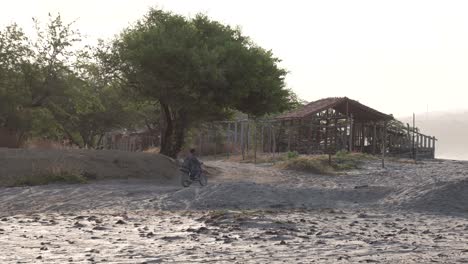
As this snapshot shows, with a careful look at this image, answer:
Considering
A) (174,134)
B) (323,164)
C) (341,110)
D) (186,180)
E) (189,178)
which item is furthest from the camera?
(341,110)

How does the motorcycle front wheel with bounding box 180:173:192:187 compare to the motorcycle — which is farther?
the motorcycle front wheel with bounding box 180:173:192:187

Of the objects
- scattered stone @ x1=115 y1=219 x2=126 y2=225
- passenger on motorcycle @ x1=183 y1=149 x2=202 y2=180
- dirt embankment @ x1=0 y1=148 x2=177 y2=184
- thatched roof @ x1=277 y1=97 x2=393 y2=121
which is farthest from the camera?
thatched roof @ x1=277 y1=97 x2=393 y2=121

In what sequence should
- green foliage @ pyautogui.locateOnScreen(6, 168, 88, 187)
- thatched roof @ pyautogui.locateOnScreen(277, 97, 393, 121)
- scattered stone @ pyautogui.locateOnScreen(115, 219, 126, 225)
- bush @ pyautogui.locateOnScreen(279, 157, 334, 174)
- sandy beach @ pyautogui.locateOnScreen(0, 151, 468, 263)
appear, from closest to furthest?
sandy beach @ pyautogui.locateOnScreen(0, 151, 468, 263)
scattered stone @ pyautogui.locateOnScreen(115, 219, 126, 225)
green foliage @ pyautogui.locateOnScreen(6, 168, 88, 187)
bush @ pyautogui.locateOnScreen(279, 157, 334, 174)
thatched roof @ pyautogui.locateOnScreen(277, 97, 393, 121)

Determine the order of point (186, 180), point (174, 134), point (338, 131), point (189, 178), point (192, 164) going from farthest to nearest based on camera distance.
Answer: point (338, 131)
point (174, 134)
point (189, 178)
point (186, 180)
point (192, 164)

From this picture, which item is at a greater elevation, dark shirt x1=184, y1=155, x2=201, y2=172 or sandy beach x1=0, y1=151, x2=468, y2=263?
dark shirt x1=184, y1=155, x2=201, y2=172

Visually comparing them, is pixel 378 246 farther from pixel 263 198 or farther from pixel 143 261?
pixel 263 198

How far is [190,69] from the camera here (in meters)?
29.2

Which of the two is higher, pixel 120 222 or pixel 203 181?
pixel 203 181

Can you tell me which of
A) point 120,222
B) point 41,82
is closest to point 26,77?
point 41,82

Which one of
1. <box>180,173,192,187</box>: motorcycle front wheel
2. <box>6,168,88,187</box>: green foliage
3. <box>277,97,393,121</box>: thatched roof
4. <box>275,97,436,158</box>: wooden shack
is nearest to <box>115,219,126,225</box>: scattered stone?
<box>180,173,192,187</box>: motorcycle front wheel

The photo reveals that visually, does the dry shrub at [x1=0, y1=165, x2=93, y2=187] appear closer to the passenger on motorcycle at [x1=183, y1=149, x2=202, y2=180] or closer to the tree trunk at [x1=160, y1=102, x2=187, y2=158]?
the passenger on motorcycle at [x1=183, y1=149, x2=202, y2=180]

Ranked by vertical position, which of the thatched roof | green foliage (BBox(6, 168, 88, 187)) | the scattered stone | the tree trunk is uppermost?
the thatched roof

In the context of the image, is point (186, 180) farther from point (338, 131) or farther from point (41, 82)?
point (338, 131)

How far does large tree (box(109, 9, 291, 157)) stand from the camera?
29.2 m
